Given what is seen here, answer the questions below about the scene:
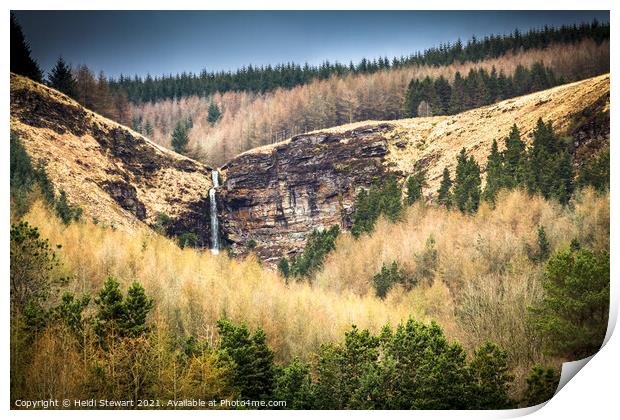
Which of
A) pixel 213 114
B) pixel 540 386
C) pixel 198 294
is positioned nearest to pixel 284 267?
pixel 198 294

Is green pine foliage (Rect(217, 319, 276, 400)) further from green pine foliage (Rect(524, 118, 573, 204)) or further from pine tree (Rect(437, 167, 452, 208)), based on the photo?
pine tree (Rect(437, 167, 452, 208))

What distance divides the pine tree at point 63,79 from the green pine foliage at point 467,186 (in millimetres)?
23489

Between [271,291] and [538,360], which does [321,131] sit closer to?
[271,291]

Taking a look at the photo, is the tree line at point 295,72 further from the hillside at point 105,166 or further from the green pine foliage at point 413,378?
the green pine foliage at point 413,378

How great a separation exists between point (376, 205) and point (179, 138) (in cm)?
1634

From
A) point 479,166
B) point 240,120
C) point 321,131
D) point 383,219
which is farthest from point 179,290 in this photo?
point 240,120

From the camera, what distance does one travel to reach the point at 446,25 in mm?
26750

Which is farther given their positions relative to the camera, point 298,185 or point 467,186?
→ point 298,185

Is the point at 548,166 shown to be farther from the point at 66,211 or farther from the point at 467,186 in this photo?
the point at 66,211

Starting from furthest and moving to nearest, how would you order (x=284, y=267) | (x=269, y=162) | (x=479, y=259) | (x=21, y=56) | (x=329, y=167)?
(x=269, y=162), (x=329, y=167), (x=284, y=267), (x=479, y=259), (x=21, y=56)

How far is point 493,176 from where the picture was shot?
39.5 m

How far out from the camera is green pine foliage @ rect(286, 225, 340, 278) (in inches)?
1671

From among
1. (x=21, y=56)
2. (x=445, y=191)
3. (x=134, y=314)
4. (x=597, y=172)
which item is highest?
(x=21, y=56)
